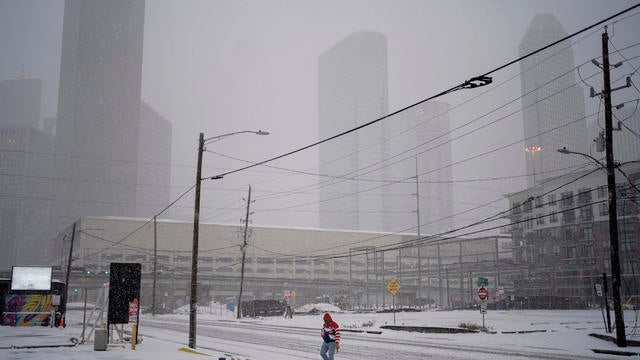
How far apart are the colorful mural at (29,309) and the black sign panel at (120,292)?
18631mm

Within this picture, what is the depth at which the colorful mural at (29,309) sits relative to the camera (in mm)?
40375

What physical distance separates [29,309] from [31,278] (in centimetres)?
296

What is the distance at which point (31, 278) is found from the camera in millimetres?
39156

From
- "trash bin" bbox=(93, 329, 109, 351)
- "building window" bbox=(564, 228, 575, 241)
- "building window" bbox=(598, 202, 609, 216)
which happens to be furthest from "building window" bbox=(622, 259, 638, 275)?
"trash bin" bbox=(93, 329, 109, 351)

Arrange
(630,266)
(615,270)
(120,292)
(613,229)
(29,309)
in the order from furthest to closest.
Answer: (630,266) < (29,309) < (613,229) < (615,270) < (120,292)

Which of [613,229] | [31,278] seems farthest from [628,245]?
[31,278]

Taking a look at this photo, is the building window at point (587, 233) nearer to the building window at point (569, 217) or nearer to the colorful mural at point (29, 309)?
the building window at point (569, 217)

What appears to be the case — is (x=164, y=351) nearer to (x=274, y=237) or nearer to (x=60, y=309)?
(x=60, y=309)

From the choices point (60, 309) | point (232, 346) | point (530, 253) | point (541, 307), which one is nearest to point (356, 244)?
point (530, 253)

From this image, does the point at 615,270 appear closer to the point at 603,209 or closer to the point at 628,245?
the point at 628,245

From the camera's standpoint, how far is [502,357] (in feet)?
66.9

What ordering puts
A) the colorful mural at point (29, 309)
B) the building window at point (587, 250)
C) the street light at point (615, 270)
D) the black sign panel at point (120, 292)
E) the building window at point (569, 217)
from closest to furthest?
the street light at point (615, 270) → the black sign panel at point (120, 292) → the colorful mural at point (29, 309) → the building window at point (587, 250) → the building window at point (569, 217)

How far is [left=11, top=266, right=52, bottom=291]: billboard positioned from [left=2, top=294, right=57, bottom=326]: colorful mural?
5.65 feet

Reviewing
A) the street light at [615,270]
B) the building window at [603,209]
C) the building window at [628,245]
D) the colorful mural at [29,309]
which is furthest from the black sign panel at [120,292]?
the building window at [603,209]
